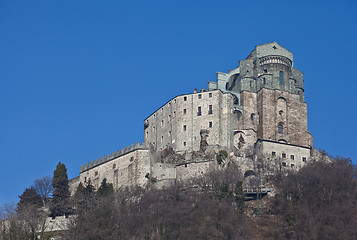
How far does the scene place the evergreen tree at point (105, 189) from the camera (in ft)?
289

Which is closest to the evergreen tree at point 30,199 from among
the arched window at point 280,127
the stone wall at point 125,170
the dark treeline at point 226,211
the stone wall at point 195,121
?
the dark treeline at point 226,211

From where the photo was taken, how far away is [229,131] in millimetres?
100500

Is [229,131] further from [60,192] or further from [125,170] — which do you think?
[60,192]

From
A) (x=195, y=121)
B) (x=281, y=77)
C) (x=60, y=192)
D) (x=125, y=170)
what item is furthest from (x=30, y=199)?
(x=281, y=77)

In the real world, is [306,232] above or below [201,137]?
below

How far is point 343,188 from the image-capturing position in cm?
8075

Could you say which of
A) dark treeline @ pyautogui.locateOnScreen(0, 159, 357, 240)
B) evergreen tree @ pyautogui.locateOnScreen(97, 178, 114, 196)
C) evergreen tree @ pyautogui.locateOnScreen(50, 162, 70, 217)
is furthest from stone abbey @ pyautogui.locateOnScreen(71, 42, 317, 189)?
dark treeline @ pyautogui.locateOnScreen(0, 159, 357, 240)

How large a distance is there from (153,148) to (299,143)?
21.4m

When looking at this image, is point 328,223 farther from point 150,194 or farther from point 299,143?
point 299,143

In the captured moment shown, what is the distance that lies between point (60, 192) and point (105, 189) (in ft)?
18.5

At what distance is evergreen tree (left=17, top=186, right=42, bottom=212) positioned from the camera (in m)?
87.2

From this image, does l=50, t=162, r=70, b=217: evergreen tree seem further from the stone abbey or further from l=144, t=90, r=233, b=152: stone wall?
l=144, t=90, r=233, b=152: stone wall

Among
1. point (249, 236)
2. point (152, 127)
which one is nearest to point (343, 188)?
point (249, 236)

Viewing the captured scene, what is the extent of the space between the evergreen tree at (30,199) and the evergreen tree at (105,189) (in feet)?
25.0
